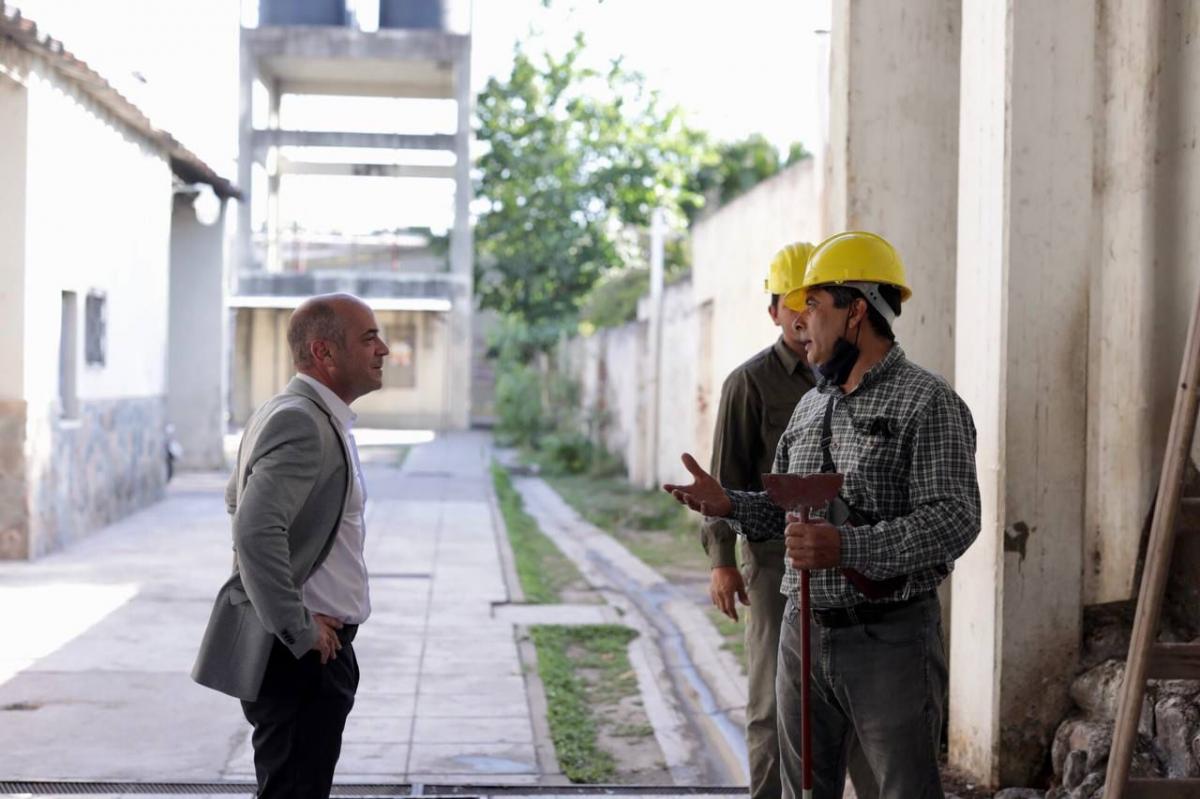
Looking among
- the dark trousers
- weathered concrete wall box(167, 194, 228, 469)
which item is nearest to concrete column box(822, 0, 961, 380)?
the dark trousers

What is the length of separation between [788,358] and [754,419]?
0.24 m

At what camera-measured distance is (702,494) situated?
351cm

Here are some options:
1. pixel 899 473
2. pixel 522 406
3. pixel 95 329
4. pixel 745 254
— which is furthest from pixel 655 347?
pixel 899 473

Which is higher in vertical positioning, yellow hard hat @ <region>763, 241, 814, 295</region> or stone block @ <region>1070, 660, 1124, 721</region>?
yellow hard hat @ <region>763, 241, 814, 295</region>

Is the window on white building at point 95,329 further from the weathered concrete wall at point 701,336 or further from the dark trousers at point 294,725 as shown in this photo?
the dark trousers at point 294,725

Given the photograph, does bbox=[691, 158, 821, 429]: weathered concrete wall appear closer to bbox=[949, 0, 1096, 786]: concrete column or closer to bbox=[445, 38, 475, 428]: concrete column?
bbox=[949, 0, 1096, 786]: concrete column

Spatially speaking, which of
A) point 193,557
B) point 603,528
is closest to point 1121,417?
point 193,557

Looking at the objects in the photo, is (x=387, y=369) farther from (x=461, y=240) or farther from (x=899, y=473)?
(x=899, y=473)

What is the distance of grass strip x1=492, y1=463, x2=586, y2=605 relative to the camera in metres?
10.9

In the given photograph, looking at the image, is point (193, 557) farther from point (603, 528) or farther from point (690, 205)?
point (690, 205)

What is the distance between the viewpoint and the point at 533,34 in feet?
116

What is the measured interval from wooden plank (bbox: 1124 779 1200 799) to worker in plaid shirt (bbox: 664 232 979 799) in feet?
2.33

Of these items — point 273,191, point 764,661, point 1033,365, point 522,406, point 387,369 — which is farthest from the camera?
point 387,369

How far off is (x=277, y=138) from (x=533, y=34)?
280 inches
